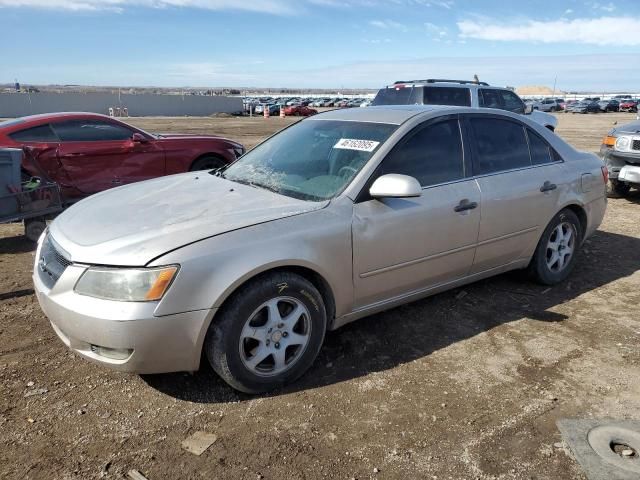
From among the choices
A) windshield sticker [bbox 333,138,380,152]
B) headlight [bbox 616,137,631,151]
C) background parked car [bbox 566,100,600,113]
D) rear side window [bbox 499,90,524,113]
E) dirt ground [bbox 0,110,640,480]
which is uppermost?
background parked car [bbox 566,100,600,113]

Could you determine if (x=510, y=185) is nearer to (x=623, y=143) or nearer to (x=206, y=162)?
(x=206, y=162)

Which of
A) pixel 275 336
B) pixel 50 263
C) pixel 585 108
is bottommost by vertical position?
pixel 275 336

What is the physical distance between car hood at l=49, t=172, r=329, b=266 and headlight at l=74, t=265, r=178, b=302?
54 mm

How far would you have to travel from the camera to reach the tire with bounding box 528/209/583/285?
4.59 metres

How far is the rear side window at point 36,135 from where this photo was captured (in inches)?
269

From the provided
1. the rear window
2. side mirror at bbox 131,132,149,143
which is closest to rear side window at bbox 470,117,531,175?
side mirror at bbox 131,132,149,143

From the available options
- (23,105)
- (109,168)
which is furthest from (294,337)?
(23,105)

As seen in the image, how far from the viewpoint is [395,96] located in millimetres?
11367

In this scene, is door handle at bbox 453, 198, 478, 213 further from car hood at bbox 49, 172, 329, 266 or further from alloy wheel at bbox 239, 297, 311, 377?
alloy wheel at bbox 239, 297, 311, 377

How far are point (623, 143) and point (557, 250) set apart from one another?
14.7ft

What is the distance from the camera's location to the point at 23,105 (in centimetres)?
3891

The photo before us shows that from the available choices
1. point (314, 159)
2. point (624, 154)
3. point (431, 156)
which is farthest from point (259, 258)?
point (624, 154)

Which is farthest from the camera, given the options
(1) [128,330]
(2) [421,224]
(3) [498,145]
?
(3) [498,145]

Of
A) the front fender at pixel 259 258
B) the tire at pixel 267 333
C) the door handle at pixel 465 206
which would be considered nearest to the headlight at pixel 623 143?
the door handle at pixel 465 206
